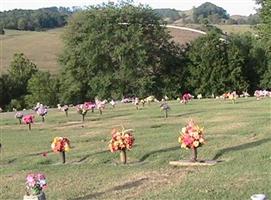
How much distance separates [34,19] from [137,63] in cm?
5961

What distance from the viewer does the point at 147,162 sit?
1617 centimetres

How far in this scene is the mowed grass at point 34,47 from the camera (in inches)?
3573

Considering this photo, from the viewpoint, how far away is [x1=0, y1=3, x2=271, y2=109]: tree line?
6719cm

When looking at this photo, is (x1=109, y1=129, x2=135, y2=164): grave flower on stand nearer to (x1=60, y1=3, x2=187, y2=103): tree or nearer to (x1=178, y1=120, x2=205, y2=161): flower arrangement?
(x1=178, y1=120, x2=205, y2=161): flower arrangement

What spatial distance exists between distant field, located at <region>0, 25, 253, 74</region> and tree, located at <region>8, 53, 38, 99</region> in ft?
9.94

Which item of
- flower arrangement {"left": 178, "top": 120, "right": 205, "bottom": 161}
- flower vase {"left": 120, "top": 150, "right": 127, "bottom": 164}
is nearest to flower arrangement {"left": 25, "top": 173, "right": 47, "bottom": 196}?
flower arrangement {"left": 178, "top": 120, "right": 205, "bottom": 161}

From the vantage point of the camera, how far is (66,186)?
44.0 feet

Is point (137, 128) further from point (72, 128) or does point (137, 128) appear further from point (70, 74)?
point (70, 74)

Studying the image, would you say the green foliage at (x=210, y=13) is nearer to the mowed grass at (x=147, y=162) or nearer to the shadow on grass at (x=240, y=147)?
the mowed grass at (x=147, y=162)

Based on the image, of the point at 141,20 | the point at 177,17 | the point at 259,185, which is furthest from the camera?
the point at 177,17

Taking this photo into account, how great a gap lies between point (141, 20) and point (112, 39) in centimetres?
414

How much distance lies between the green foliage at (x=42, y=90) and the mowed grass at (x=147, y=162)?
43013 millimetres

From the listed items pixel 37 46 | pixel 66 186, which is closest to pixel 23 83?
pixel 37 46

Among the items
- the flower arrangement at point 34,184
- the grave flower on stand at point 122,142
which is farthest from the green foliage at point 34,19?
the flower arrangement at point 34,184
